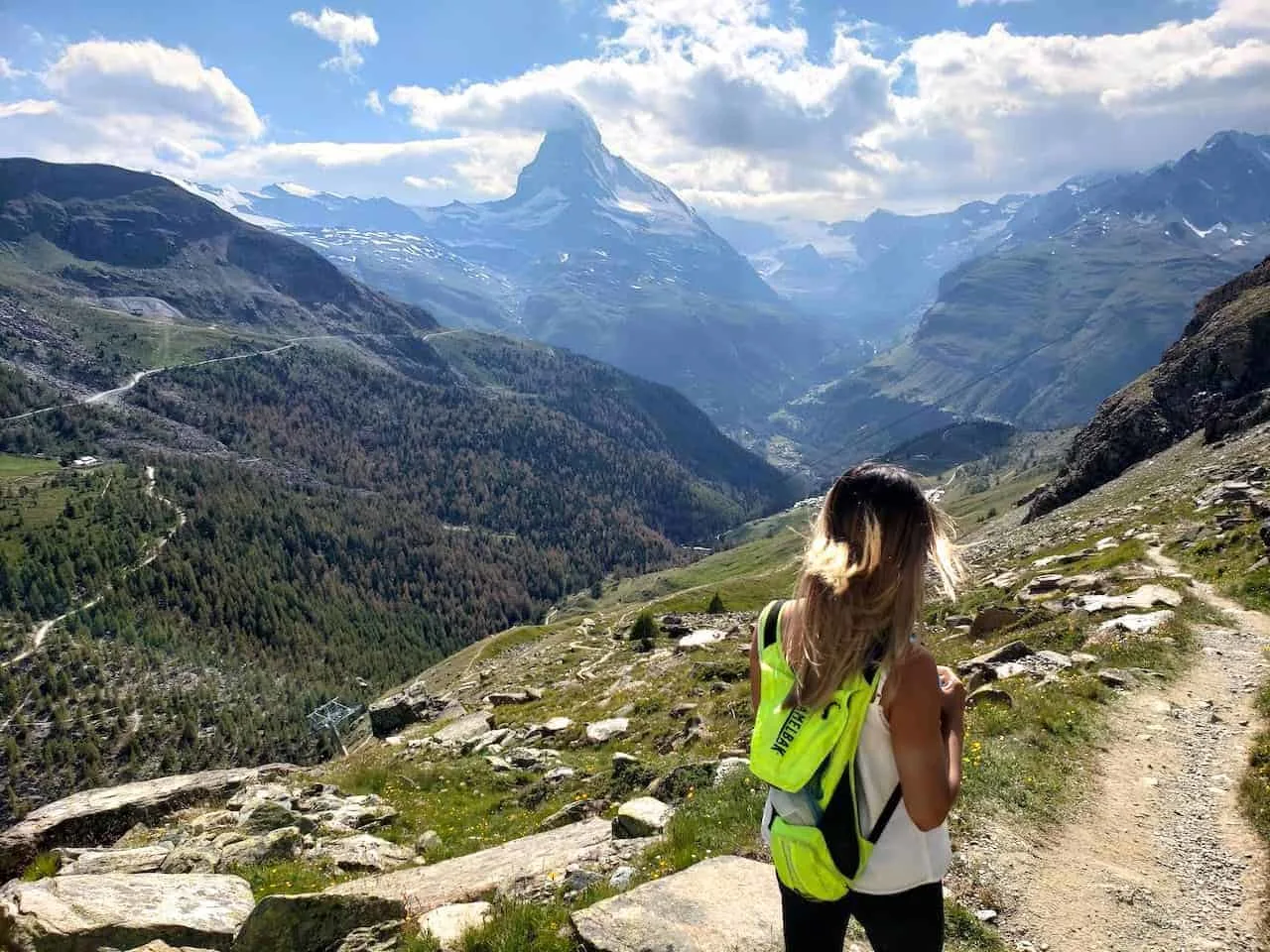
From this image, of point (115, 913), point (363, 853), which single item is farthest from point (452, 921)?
point (363, 853)

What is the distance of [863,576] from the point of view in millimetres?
5508

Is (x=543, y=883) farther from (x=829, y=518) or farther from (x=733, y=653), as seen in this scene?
(x=733, y=653)

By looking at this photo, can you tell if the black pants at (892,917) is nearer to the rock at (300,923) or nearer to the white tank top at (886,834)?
the white tank top at (886,834)

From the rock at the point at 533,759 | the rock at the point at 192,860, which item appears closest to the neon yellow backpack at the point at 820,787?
the rock at the point at 192,860

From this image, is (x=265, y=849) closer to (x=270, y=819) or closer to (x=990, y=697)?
(x=270, y=819)

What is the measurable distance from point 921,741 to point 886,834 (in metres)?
0.86

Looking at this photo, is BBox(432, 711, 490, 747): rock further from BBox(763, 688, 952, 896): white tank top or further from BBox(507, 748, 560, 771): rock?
BBox(763, 688, 952, 896): white tank top

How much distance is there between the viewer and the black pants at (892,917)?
5.78 metres

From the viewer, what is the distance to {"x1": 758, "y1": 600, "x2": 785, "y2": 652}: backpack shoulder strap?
21.1 feet

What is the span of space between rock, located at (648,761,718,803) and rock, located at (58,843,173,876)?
12533 millimetres

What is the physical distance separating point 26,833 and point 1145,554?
159 ft

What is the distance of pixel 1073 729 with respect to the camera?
17.6 m

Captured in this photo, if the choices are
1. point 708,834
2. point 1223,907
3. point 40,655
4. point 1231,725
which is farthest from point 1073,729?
point 40,655

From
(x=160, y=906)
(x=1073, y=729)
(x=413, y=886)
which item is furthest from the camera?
(x=1073, y=729)
